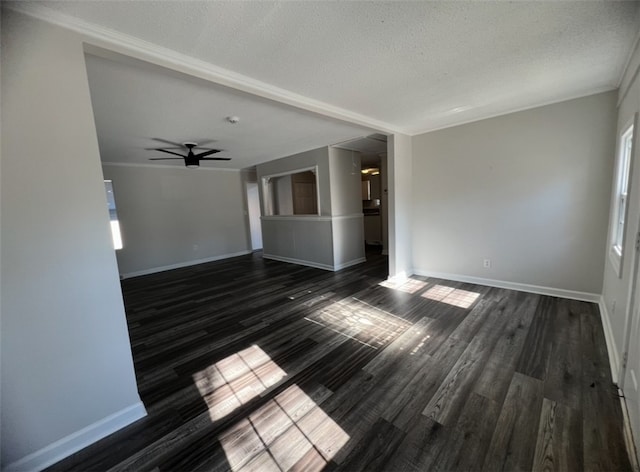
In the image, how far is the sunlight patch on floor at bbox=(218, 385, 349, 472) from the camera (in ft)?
4.49

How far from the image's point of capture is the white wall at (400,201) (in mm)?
3977

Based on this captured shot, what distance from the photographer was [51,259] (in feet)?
4.46

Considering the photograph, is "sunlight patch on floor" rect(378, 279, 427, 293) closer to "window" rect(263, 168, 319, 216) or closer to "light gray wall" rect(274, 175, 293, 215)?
"window" rect(263, 168, 319, 216)

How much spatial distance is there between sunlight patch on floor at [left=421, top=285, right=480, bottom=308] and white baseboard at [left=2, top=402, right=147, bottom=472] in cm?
321

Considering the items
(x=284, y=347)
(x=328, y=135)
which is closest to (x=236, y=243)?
(x=328, y=135)

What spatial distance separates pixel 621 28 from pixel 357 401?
9.91ft

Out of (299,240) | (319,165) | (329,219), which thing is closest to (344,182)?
(319,165)

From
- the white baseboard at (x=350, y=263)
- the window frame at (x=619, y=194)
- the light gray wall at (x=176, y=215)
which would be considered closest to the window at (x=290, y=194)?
the light gray wall at (x=176, y=215)

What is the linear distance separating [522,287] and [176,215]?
6.70 metres

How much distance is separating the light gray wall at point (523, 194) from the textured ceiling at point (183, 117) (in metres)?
1.56

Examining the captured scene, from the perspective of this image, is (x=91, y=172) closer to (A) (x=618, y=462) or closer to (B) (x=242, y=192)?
(A) (x=618, y=462)

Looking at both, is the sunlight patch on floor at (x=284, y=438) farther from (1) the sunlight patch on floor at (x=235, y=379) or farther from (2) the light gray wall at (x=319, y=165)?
(2) the light gray wall at (x=319, y=165)

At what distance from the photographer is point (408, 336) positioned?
2.53m

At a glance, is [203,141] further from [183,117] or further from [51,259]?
[51,259]
